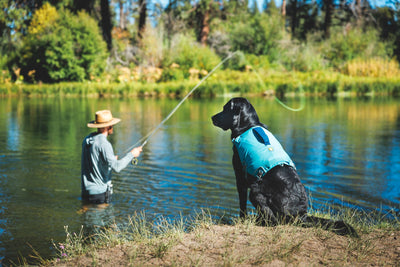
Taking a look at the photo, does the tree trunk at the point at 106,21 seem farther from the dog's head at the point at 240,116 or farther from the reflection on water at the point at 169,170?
the dog's head at the point at 240,116

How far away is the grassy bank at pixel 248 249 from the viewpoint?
3660 millimetres

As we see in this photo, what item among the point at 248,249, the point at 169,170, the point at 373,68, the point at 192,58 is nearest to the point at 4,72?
the point at 192,58

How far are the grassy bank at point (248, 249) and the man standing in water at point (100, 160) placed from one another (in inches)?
66.1

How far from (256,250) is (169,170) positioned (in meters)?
5.22

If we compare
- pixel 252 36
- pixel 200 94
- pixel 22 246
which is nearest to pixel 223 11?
pixel 252 36

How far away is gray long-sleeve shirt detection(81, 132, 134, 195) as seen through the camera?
19.7 ft

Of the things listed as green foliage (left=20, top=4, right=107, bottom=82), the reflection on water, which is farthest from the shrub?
green foliage (left=20, top=4, right=107, bottom=82)

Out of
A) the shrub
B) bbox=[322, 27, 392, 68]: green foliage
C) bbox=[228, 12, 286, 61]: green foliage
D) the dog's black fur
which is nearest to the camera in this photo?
the dog's black fur

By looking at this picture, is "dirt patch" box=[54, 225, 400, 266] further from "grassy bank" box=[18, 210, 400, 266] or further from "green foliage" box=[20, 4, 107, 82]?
"green foliage" box=[20, 4, 107, 82]

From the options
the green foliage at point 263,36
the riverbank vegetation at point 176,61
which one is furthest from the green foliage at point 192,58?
the green foliage at point 263,36

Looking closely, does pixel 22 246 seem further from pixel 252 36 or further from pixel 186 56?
pixel 252 36

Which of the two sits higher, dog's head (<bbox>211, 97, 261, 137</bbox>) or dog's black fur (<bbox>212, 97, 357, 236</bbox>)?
dog's head (<bbox>211, 97, 261, 137</bbox>)

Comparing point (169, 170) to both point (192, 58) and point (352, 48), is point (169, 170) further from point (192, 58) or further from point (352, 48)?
point (352, 48)

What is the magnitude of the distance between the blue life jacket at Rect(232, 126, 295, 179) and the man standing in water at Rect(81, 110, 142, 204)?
62.5 inches
